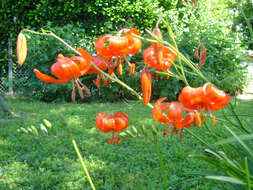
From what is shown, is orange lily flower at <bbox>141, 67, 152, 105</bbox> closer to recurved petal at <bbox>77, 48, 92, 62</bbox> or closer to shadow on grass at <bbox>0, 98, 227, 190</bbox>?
recurved petal at <bbox>77, 48, 92, 62</bbox>

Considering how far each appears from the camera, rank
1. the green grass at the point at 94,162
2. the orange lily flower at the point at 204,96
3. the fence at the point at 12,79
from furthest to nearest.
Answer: the fence at the point at 12,79, the green grass at the point at 94,162, the orange lily flower at the point at 204,96

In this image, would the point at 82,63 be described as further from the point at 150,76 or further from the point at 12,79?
the point at 12,79

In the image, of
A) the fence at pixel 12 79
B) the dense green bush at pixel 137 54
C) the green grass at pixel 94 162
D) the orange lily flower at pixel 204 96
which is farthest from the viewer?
the fence at pixel 12 79

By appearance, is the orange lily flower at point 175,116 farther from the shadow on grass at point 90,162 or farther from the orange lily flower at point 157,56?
the shadow on grass at point 90,162

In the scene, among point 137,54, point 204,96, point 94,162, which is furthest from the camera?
point 137,54

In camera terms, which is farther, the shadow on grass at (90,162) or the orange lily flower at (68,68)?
the shadow on grass at (90,162)

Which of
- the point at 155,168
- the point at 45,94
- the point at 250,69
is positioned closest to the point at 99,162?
the point at 155,168

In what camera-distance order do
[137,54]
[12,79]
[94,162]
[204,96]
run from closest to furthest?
[204,96], [94,162], [137,54], [12,79]

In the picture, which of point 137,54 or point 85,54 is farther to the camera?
point 137,54

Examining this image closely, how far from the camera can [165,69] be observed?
740mm

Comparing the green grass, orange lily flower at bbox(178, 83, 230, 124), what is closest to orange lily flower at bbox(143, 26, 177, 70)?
orange lily flower at bbox(178, 83, 230, 124)

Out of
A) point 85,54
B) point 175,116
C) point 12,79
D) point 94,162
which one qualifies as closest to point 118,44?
point 85,54

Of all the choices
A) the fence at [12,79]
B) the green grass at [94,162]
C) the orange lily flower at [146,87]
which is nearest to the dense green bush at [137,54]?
the fence at [12,79]

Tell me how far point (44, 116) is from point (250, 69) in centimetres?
552
